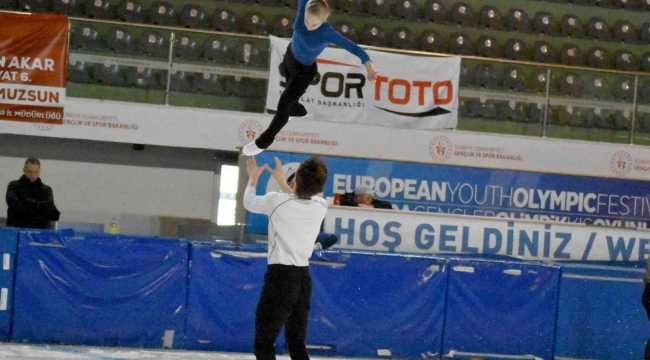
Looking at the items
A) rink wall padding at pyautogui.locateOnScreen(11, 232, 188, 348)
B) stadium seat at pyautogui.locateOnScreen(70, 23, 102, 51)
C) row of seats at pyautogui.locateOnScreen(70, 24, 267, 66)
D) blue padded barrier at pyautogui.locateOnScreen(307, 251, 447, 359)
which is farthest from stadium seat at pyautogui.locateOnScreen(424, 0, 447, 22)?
rink wall padding at pyautogui.locateOnScreen(11, 232, 188, 348)

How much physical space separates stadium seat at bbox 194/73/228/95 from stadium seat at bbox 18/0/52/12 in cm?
328

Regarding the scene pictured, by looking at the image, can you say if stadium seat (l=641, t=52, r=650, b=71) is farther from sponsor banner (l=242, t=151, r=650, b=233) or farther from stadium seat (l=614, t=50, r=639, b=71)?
sponsor banner (l=242, t=151, r=650, b=233)

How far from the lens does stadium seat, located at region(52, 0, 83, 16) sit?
15.5 metres

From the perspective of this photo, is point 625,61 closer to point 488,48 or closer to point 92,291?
point 488,48

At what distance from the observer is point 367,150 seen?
14.1m

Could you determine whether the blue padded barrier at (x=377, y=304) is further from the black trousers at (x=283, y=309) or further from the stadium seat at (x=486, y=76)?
the stadium seat at (x=486, y=76)

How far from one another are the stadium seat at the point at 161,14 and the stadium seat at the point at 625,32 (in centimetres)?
805

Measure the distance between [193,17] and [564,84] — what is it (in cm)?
617

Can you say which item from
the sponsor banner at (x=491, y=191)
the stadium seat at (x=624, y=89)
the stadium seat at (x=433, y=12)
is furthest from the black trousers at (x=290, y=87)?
the stadium seat at (x=433, y=12)

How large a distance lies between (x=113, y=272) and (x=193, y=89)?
211 inches

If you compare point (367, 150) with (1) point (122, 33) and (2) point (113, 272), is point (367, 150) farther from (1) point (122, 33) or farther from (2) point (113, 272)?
(2) point (113, 272)

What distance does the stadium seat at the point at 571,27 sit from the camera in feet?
56.9

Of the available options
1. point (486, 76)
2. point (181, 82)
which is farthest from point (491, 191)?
point (181, 82)

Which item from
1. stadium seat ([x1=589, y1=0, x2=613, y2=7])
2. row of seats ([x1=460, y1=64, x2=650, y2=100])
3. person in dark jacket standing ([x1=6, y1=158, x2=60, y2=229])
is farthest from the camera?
stadium seat ([x1=589, y1=0, x2=613, y2=7])
